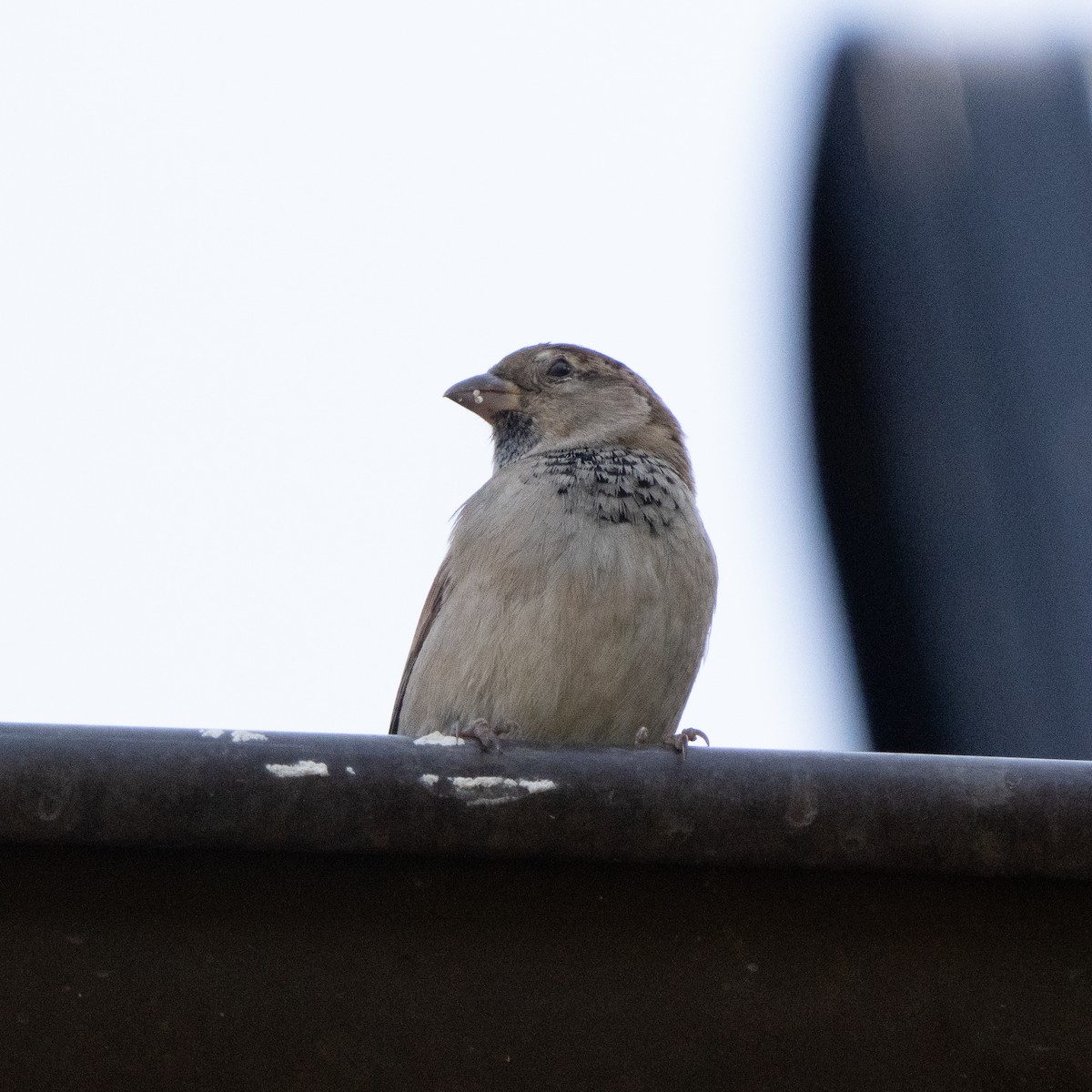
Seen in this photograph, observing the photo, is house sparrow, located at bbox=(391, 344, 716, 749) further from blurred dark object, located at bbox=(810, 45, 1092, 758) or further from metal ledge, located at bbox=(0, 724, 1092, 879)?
metal ledge, located at bbox=(0, 724, 1092, 879)

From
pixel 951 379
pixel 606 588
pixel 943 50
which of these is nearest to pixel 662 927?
pixel 606 588

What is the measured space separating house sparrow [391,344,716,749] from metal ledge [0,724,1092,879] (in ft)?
3.91

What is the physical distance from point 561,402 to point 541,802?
2.58m

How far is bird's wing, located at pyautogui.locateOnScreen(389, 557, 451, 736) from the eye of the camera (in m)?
3.21

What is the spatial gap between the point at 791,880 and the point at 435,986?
30 centimetres

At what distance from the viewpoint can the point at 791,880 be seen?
4.17ft

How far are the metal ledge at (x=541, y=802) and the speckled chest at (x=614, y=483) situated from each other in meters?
1.64

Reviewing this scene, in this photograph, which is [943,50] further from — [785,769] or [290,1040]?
[290,1040]

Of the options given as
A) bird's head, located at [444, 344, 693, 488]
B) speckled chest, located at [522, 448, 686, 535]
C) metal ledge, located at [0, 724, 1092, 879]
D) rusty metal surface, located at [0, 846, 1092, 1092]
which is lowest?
rusty metal surface, located at [0, 846, 1092, 1092]

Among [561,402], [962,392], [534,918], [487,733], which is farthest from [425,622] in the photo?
Result: [534,918]

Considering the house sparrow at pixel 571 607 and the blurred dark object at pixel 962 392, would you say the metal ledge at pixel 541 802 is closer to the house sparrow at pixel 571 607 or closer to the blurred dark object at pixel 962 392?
the house sparrow at pixel 571 607

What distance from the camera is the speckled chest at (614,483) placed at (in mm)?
2922

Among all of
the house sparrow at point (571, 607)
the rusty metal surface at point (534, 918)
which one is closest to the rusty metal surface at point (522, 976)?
the rusty metal surface at point (534, 918)

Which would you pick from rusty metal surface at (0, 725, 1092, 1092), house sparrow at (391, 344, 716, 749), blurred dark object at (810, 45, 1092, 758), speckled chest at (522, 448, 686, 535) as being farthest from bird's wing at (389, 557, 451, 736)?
rusty metal surface at (0, 725, 1092, 1092)
